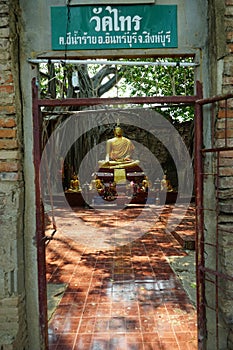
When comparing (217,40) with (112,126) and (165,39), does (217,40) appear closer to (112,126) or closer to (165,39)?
(165,39)

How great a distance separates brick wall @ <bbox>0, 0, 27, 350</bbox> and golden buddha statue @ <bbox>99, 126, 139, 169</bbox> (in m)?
10.1

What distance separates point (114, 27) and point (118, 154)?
34.5 ft

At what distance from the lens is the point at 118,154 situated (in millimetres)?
13273

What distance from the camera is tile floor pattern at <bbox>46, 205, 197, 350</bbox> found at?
10.9 feet

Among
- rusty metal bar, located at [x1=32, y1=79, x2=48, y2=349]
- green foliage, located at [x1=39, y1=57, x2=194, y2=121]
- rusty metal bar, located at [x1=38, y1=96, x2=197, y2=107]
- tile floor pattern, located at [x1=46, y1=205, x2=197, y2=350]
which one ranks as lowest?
tile floor pattern, located at [x1=46, y1=205, x2=197, y2=350]

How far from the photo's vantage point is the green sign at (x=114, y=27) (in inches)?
109

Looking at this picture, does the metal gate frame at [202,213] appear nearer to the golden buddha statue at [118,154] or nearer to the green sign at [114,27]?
the green sign at [114,27]

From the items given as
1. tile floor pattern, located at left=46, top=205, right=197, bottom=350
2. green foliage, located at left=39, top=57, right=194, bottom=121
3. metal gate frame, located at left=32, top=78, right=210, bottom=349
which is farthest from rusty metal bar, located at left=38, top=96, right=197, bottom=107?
green foliage, located at left=39, top=57, right=194, bottom=121

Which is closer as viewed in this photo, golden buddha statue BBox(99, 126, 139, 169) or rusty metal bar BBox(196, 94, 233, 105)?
rusty metal bar BBox(196, 94, 233, 105)

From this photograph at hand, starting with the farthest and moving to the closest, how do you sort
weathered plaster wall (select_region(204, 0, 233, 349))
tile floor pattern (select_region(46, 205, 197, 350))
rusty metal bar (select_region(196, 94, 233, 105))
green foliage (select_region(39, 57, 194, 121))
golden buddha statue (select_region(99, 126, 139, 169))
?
golden buddha statue (select_region(99, 126, 139, 169)), green foliage (select_region(39, 57, 194, 121)), tile floor pattern (select_region(46, 205, 197, 350)), weathered plaster wall (select_region(204, 0, 233, 349)), rusty metal bar (select_region(196, 94, 233, 105))

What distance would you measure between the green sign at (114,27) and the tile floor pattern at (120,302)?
2.45 m

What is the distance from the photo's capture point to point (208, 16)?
2762 mm

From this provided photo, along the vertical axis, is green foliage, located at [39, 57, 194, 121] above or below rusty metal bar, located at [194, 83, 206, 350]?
above

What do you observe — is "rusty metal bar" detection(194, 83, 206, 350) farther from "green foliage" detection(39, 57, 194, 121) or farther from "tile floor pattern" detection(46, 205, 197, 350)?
"green foliage" detection(39, 57, 194, 121)
